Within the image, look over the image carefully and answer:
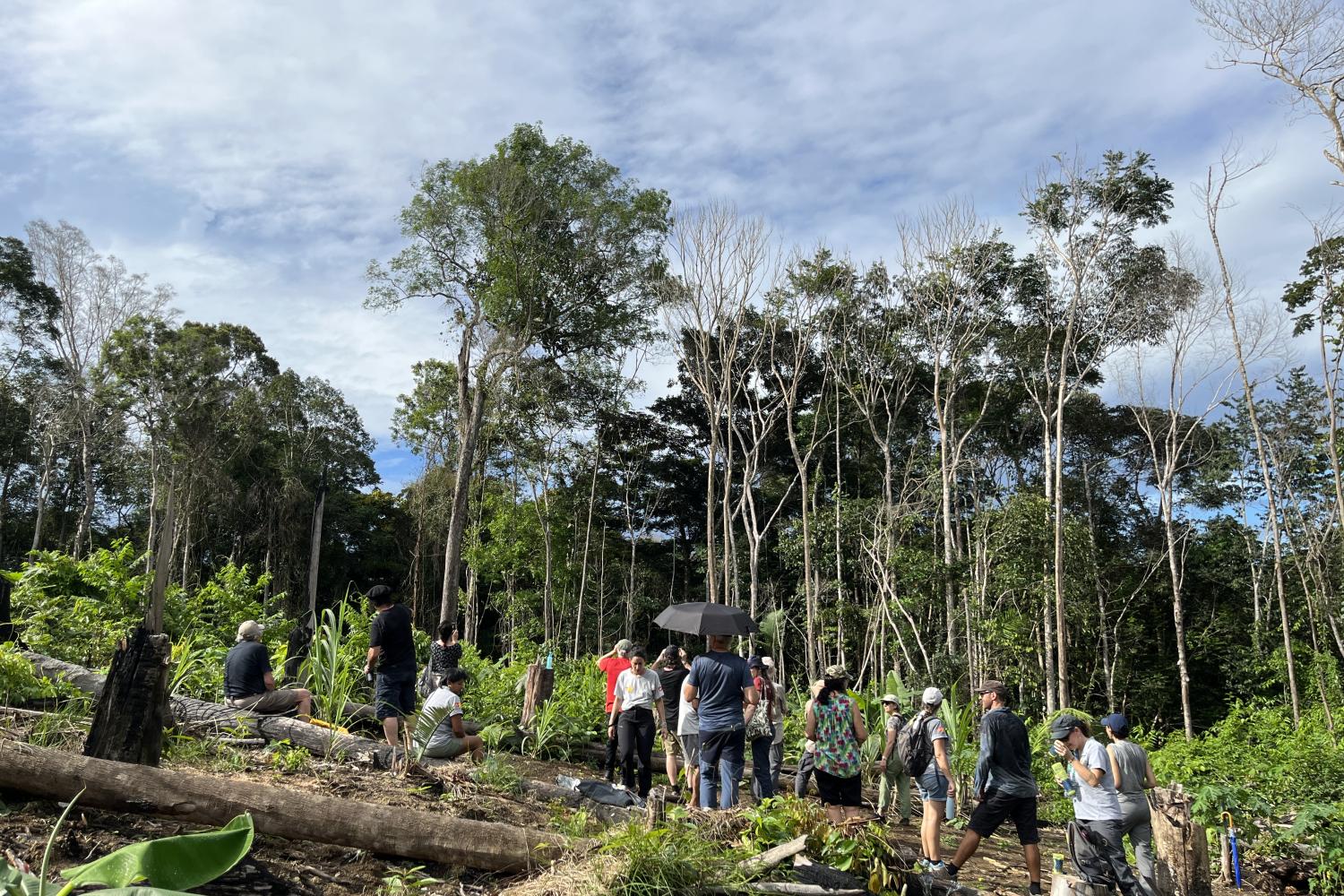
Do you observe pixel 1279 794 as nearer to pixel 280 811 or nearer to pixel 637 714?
pixel 637 714

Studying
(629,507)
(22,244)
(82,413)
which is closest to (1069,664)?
(629,507)

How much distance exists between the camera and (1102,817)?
528 cm

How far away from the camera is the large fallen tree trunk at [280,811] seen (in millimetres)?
3484

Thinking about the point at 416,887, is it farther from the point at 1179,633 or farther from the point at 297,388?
the point at 297,388

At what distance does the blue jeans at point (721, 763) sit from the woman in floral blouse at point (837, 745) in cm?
52

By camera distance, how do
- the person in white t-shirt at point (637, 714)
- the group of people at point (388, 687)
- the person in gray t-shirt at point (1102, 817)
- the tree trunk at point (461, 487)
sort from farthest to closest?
the tree trunk at point (461, 487)
the person in white t-shirt at point (637, 714)
the group of people at point (388, 687)
the person in gray t-shirt at point (1102, 817)

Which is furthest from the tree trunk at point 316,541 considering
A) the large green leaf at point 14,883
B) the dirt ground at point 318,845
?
the large green leaf at point 14,883

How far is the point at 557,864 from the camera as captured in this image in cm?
368

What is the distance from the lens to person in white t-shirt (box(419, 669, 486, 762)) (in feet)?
19.1

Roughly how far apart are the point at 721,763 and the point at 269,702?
3.27 metres

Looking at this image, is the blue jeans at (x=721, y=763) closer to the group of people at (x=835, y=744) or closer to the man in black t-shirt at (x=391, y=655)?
the group of people at (x=835, y=744)

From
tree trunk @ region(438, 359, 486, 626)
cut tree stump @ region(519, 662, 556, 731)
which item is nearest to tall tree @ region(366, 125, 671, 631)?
tree trunk @ region(438, 359, 486, 626)

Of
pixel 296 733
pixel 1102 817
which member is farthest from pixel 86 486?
pixel 1102 817

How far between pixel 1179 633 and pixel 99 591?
21466 mm
